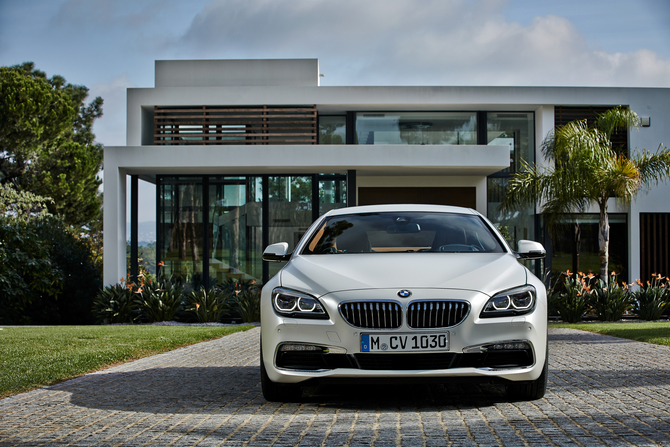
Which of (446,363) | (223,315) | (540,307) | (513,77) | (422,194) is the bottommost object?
(223,315)

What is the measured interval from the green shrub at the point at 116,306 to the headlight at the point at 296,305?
1175 centimetres

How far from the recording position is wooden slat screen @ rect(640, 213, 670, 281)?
19484 millimetres

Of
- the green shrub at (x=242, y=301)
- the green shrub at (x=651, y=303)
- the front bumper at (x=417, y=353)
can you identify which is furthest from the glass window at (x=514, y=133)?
the front bumper at (x=417, y=353)

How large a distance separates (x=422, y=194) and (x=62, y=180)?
17.9 meters

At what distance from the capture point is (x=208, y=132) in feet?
60.1

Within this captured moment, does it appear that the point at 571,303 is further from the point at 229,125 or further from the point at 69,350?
the point at 69,350

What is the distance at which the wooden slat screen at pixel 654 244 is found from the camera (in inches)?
767

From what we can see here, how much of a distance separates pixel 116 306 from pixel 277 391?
1176 cm

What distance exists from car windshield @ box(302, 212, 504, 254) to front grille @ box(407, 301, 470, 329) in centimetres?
125

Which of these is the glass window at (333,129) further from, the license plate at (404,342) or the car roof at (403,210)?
the license plate at (404,342)

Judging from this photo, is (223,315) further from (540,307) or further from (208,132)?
(540,307)

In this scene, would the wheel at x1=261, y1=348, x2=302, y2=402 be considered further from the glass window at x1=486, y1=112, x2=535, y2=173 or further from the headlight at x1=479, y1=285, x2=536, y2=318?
the glass window at x1=486, y1=112, x2=535, y2=173

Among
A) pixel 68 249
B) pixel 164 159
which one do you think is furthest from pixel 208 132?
pixel 68 249

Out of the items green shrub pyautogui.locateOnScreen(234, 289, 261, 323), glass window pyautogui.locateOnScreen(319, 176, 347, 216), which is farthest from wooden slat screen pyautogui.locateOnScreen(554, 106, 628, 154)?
green shrub pyautogui.locateOnScreen(234, 289, 261, 323)
